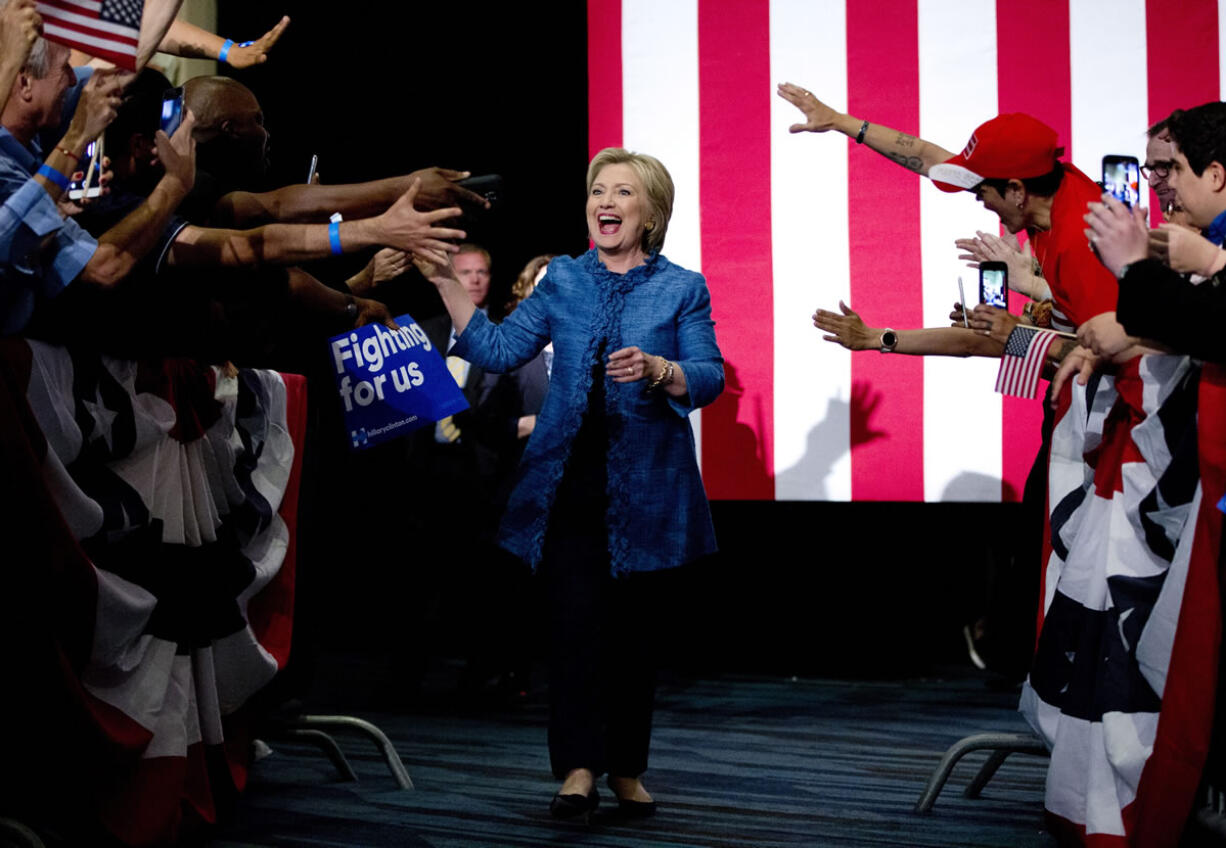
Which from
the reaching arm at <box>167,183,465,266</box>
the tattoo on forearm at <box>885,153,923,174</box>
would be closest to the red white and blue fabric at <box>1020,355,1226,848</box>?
the tattoo on forearm at <box>885,153,923,174</box>

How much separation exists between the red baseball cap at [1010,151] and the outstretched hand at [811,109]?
1.78ft

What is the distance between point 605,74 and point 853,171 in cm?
88

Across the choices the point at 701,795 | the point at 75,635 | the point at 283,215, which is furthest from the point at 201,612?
the point at 701,795

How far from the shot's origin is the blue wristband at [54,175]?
1.90 m

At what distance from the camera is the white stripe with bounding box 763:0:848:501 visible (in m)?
4.00

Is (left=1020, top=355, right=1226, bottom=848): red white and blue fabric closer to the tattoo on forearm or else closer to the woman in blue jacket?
the woman in blue jacket

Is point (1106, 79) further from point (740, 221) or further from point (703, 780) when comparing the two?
point (703, 780)

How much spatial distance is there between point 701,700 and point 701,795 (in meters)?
1.49

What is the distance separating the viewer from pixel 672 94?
4105 mm

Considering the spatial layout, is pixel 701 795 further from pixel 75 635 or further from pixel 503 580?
pixel 503 580

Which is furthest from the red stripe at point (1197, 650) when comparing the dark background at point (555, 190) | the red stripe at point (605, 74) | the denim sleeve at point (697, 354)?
the dark background at point (555, 190)

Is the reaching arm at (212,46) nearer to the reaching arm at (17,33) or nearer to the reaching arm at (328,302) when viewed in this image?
the reaching arm at (328,302)

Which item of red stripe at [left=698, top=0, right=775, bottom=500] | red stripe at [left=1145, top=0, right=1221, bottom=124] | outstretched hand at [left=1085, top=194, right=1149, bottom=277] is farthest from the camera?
red stripe at [left=698, top=0, right=775, bottom=500]

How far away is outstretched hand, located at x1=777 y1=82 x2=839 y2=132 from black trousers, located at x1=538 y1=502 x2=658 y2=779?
1.28 meters
